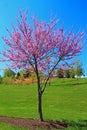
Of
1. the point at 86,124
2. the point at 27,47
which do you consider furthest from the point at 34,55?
the point at 86,124

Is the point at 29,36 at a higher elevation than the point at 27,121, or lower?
higher

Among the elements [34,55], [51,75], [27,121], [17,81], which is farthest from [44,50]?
[17,81]

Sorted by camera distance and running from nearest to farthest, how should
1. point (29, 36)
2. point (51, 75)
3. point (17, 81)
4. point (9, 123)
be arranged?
point (9, 123), point (29, 36), point (51, 75), point (17, 81)

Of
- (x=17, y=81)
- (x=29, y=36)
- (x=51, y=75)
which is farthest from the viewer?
(x=17, y=81)

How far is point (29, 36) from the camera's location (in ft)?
50.9

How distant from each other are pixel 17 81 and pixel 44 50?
61822mm

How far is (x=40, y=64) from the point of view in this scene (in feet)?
52.6

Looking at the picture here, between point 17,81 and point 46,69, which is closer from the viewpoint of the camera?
point 46,69

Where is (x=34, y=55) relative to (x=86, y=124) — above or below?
above

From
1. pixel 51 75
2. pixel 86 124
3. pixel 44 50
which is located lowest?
pixel 86 124

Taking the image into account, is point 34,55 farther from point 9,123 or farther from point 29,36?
point 9,123

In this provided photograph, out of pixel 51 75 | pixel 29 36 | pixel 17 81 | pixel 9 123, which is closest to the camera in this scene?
pixel 9 123

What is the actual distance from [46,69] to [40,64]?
17.2 inches

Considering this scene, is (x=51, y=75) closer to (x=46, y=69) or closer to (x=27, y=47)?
(x=46, y=69)
